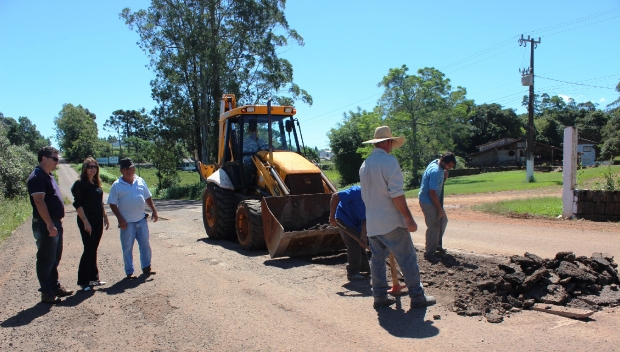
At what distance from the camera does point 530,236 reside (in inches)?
391

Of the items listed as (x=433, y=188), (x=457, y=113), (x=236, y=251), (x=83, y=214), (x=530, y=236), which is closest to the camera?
(x=83, y=214)

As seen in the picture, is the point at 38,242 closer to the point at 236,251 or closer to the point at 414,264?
the point at 236,251

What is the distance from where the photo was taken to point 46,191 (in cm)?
568

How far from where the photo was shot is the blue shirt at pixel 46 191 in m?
5.56

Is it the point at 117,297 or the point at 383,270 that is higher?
the point at 383,270

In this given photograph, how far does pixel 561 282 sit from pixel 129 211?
5.70 meters

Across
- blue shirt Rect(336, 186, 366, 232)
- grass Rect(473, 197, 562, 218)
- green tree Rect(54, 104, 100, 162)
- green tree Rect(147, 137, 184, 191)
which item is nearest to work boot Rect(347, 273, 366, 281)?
blue shirt Rect(336, 186, 366, 232)

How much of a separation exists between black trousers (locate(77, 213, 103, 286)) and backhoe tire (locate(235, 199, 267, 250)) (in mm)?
2607

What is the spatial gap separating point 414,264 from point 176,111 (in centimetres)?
3038

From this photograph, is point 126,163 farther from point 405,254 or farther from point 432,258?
point 432,258

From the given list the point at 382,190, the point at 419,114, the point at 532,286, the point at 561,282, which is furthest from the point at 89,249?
the point at 419,114

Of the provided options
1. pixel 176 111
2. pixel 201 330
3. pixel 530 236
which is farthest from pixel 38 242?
pixel 176 111

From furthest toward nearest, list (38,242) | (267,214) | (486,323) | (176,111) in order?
(176,111), (267,214), (38,242), (486,323)

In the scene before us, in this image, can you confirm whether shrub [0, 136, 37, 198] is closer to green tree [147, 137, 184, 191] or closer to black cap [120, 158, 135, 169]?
green tree [147, 137, 184, 191]
